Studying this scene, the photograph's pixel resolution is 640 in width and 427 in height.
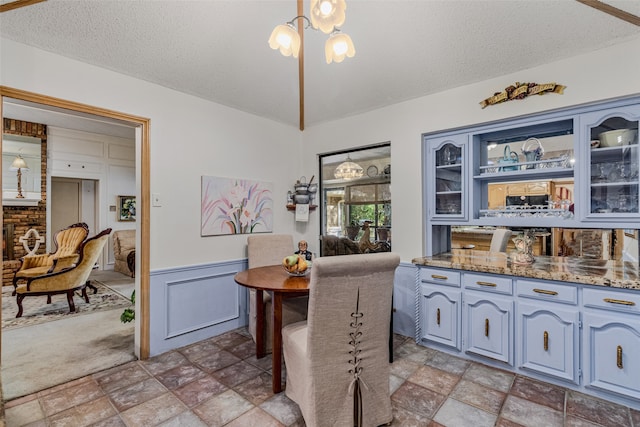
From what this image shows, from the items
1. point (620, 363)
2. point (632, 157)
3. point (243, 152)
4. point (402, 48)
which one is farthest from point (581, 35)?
point (243, 152)

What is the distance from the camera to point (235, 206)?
10.8 ft

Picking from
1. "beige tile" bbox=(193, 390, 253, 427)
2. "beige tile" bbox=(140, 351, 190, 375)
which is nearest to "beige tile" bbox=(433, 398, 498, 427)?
"beige tile" bbox=(193, 390, 253, 427)

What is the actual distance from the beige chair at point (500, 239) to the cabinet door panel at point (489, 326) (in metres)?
0.66

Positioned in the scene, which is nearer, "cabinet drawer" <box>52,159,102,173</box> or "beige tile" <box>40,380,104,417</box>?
"beige tile" <box>40,380,104,417</box>

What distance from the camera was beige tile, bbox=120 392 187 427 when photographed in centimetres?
179

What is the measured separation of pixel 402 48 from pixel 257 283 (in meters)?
2.06

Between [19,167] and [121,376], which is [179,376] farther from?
[19,167]

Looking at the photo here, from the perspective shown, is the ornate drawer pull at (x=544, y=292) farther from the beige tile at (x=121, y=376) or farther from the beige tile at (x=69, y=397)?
the beige tile at (x=69, y=397)

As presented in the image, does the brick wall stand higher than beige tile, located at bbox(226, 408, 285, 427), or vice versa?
the brick wall

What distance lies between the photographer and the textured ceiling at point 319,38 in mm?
1772

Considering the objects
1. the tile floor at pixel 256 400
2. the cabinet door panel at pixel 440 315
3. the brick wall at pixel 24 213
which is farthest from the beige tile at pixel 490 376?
the brick wall at pixel 24 213

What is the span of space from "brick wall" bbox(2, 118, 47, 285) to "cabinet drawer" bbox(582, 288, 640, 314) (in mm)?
7593

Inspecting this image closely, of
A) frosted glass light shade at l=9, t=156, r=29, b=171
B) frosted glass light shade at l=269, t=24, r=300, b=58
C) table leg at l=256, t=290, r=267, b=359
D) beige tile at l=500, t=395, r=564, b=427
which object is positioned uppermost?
frosted glass light shade at l=269, t=24, r=300, b=58

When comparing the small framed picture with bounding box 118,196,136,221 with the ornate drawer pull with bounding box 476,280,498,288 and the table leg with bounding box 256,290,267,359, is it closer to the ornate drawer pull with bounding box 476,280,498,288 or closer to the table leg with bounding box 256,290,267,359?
the table leg with bounding box 256,290,267,359
